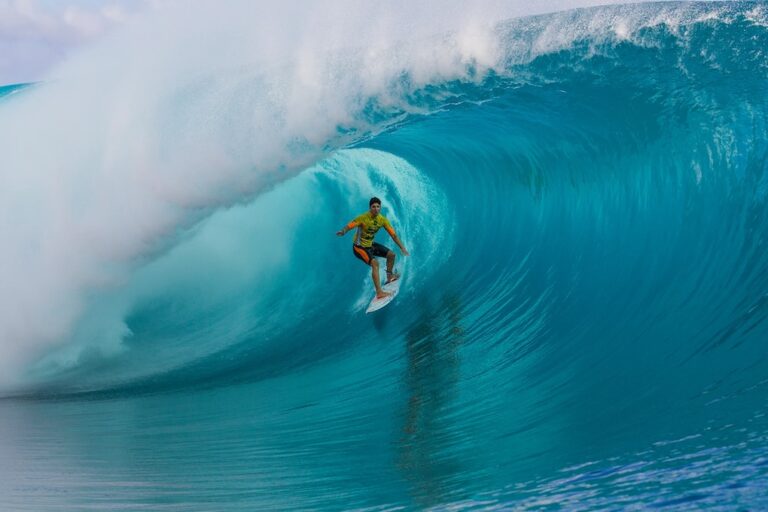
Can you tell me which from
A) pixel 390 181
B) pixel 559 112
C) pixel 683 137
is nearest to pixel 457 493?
pixel 683 137

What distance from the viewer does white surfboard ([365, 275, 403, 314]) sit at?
916 cm

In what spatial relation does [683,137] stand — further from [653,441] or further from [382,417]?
[653,441]

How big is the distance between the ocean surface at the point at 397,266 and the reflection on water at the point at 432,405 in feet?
0.11

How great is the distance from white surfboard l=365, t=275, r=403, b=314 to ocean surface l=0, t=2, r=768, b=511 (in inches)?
4.9

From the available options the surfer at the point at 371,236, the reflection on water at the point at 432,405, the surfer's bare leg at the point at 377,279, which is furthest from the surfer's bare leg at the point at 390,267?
the reflection on water at the point at 432,405

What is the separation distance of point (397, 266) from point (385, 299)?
110 centimetres

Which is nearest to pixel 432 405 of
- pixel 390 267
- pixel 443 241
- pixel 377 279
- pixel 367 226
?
pixel 367 226

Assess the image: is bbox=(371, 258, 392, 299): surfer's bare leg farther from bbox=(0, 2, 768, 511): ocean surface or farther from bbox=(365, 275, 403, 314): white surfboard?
bbox=(0, 2, 768, 511): ocean surface

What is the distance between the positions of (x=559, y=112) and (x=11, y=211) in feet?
19.8

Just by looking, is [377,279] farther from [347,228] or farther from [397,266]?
[397,266]

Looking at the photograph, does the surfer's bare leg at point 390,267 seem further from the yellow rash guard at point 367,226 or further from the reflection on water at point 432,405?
the reflection on water at point 432,405

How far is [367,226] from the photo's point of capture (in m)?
8.59

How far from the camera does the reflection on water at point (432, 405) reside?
409 cm

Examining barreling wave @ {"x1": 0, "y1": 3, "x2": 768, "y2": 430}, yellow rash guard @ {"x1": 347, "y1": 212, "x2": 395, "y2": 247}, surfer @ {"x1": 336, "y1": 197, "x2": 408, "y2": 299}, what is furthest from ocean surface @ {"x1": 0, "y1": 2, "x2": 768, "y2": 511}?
yellow rash guard @ {"x1": 347, "y1": 212, "x2": 395, "y2": 247}
